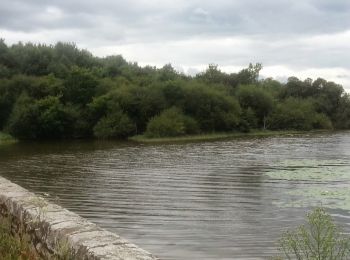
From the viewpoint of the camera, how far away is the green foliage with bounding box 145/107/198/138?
2429 inches

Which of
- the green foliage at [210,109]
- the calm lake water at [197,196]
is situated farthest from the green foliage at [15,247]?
the green foliage at [210,109]

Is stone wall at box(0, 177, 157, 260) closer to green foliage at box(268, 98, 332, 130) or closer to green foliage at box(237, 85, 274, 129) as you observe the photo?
green foliage at box(237, 85, 274, 129)

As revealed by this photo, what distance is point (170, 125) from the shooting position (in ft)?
204

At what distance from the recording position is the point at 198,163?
93.2 ft

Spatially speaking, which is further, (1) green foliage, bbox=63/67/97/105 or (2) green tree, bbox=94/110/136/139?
(1) green foliage, bbox=63/67/97/105

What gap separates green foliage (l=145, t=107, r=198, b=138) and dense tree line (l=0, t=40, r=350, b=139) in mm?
128

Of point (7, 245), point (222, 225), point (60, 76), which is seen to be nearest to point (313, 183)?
point (222, 225)

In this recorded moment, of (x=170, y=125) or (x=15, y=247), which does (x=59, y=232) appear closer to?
(x=15, y=247)

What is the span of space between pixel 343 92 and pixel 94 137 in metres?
47.5

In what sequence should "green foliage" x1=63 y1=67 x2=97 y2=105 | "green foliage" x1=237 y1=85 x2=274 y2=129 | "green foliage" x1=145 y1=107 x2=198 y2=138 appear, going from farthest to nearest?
1. "green foliage" x1=237 y1=85 x2=274 y2=129
2. "green foliage" x1=63 y1=67 x2=97 y2=105
3. "green foliage" x1=145 y1=107 x2=198 y2=138

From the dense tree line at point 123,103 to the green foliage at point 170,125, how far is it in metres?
0.13

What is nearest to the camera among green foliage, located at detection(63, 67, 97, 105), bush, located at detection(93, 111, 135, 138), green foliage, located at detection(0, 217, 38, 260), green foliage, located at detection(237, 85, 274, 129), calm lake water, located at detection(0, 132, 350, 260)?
green foliage, located at detection(0, 217, 38, 260)

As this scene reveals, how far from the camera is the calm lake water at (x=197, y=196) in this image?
1096 cm

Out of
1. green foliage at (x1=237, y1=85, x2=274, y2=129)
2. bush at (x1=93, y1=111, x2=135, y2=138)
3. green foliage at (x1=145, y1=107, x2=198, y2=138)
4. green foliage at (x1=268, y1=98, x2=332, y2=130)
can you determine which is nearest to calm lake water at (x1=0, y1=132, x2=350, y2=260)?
green foliage at (x1=145, y1=107, x2=198, y2=138)
